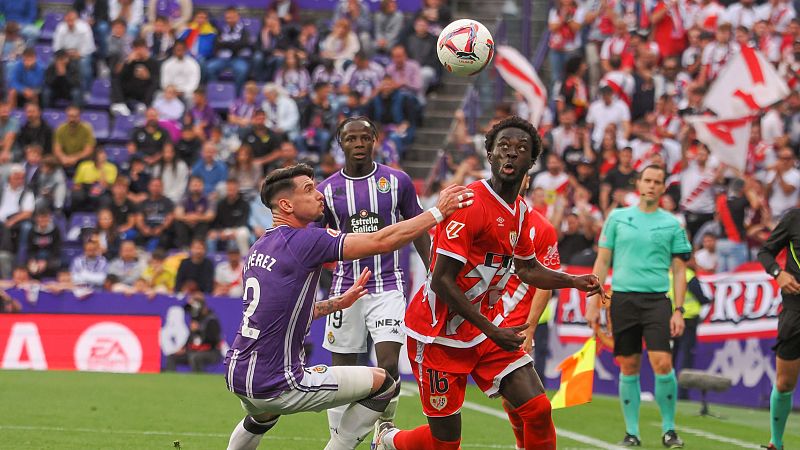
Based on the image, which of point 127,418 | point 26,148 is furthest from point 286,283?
point 26,148

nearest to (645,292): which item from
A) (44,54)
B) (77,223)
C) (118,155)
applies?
(77,223)

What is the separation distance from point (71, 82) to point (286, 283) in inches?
690

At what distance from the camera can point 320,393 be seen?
26.5 ft

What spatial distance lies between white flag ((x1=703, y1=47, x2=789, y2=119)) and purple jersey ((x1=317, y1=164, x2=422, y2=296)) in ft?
31.6

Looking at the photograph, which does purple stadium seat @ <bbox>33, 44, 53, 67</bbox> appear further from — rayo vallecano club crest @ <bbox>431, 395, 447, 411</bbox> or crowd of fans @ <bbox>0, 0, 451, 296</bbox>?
rayo vallecano club crest @ <bbox>431, 395, 447, 411</bbox>

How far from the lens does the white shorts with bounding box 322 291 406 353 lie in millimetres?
10602

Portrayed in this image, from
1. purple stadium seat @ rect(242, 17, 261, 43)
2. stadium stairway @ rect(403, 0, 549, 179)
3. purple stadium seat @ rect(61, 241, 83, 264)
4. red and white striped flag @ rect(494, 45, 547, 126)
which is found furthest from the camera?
purple stadium seat @ rect(242, 17, 261, 43)

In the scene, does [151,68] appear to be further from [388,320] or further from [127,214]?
[388,320]

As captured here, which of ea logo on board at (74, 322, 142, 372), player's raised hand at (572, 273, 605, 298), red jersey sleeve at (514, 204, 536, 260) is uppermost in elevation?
red jersey sleeve at (514, 204, 536, 260)

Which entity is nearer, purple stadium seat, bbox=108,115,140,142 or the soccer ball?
the soccer ball

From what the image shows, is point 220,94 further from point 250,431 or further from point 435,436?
point 435,436

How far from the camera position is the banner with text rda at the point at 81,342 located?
60.6 feet

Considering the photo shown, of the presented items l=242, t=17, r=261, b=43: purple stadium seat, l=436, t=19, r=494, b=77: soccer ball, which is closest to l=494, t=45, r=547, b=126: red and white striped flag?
l=242, t=17, r=261, b=43: purple stadium seat

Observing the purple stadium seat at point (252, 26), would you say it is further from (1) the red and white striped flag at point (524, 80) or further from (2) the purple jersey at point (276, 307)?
(2) the purple jersey at point (276, 307)
